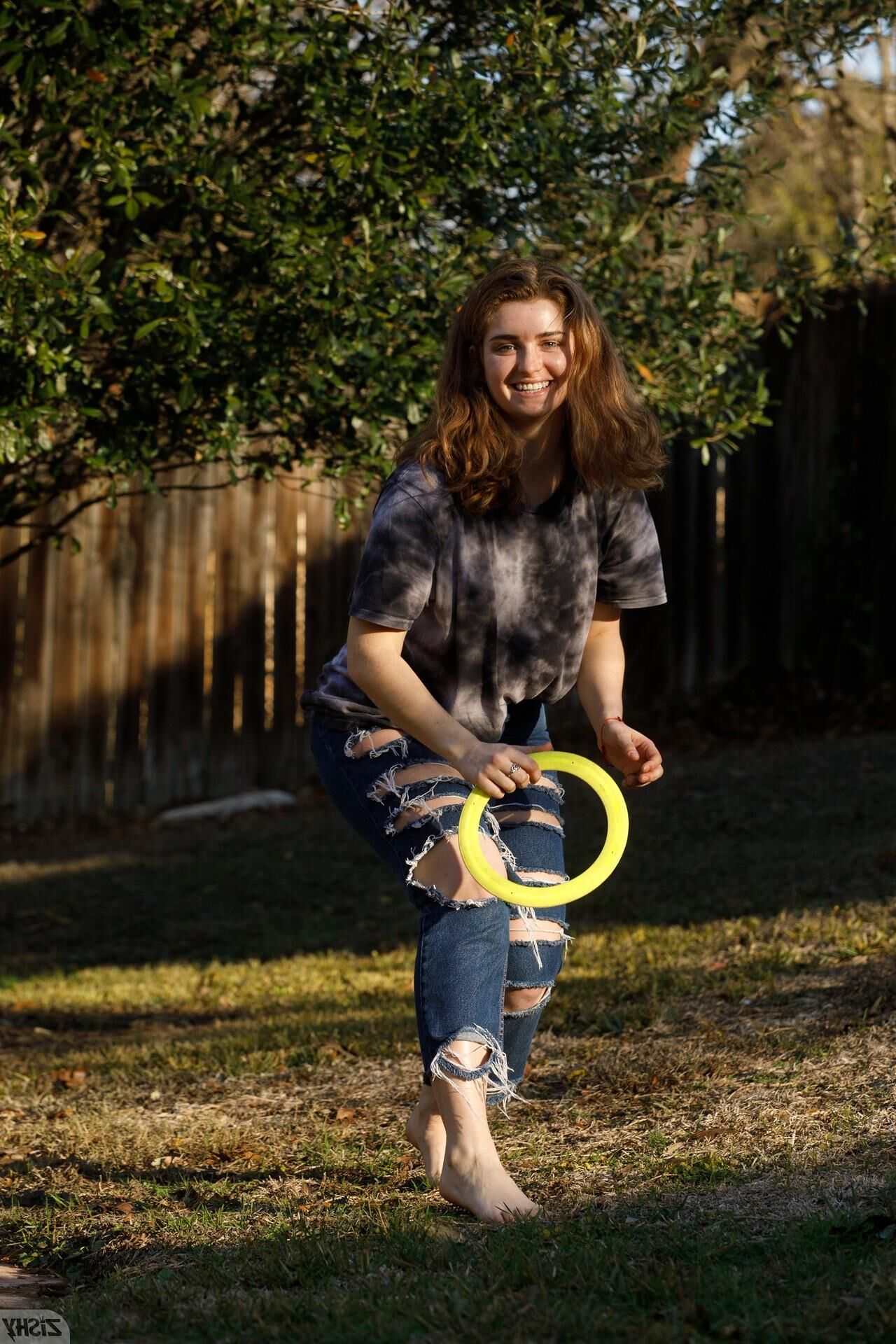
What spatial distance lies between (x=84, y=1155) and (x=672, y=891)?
3426 mm

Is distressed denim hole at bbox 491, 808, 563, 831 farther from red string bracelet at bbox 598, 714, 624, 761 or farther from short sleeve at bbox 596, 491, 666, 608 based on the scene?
short sleeve at bbox 596, 491, 666, 608

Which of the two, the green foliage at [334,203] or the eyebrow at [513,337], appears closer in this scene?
the eyebrow at [513,337]

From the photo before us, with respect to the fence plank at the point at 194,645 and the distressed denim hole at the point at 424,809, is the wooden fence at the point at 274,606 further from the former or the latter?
the distressed denim hole at the point at 424,809

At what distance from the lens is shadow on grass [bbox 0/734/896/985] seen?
21.2ft

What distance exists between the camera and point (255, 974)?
6.13 m

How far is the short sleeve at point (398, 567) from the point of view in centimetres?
292

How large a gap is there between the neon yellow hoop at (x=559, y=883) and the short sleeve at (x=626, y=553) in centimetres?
38

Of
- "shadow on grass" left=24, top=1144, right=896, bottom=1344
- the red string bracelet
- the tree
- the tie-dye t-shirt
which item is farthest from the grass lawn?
the tree

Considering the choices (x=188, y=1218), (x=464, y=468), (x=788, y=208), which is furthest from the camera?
(x=788, y=208)

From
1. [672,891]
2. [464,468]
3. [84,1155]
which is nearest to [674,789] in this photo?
[672,891]

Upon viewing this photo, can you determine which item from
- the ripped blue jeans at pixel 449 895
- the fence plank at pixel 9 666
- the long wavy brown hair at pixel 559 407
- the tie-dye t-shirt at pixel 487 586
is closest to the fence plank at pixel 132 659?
the fence plank at pixel 9 666

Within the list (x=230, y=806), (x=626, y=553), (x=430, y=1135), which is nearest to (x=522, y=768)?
(x=626, y=553)

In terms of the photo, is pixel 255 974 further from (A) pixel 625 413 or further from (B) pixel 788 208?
(B) pixel 788 208

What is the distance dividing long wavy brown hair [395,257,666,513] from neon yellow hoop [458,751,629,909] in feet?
1.75
